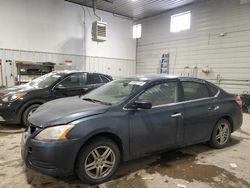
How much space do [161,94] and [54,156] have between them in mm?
1531

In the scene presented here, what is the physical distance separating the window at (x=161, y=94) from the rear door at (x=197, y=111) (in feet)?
0.61

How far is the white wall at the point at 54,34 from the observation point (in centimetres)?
684

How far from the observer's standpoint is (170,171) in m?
2.50

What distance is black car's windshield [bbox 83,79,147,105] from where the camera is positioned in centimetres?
249

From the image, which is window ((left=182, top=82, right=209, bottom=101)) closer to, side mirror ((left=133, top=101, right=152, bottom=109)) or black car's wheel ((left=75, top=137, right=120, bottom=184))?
side mirror ((left=133, top=101, right=152, bottom=109))

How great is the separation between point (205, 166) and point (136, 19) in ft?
30.2

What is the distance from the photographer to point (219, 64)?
7.34m

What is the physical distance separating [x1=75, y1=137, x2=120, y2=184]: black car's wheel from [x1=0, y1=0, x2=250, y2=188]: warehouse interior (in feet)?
2.76

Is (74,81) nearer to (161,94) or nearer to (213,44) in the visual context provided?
(161,94)

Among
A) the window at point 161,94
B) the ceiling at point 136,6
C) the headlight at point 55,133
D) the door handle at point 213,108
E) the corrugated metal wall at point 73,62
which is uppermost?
the ceiling at point 136,6

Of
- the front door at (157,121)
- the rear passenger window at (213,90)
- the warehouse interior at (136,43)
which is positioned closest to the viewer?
the front door at (157,121)

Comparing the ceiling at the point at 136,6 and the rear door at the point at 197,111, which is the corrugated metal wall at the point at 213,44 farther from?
the rear door at the point at 197,111

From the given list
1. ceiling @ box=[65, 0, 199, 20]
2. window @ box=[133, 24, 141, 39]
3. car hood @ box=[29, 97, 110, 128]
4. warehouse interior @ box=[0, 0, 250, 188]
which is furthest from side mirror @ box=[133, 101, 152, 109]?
window @ box=[133, 24, 141, 39]

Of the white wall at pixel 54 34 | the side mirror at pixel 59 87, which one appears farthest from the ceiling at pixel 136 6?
the side mirror at pixel 59 87
